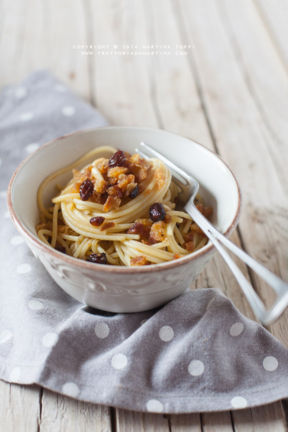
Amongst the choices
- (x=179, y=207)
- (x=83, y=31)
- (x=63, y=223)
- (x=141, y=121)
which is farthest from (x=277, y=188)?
(x=83, y=31)

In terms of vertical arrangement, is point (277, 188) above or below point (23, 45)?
below

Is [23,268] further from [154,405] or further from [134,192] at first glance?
[154,405]

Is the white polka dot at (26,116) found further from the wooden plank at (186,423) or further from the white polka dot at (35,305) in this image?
the wooden plank at (186,423)

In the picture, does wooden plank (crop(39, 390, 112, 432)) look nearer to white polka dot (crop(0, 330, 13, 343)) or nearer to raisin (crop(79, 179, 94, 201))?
white polka dot (crop(0, 330, 13, 343))

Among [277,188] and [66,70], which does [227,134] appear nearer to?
[277,188]

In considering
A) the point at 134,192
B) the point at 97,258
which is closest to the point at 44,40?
the point at 134,192

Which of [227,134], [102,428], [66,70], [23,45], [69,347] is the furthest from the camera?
[23,45]

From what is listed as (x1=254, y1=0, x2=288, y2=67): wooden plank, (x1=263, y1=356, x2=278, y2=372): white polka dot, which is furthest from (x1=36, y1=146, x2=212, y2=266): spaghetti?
(x1=254, y1=0, x2=288, y2=67): wooden plank
